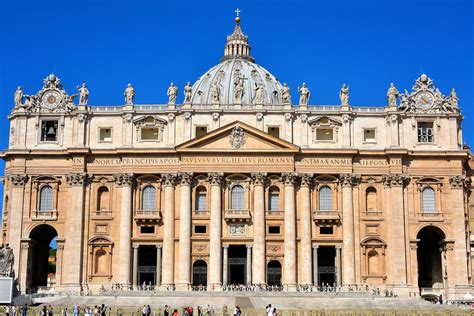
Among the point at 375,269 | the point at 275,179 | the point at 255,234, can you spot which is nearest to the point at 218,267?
the point at 255,234

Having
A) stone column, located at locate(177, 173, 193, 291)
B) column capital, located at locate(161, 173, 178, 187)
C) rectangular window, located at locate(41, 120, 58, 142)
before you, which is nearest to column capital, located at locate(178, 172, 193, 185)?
stone column, located at locate(177, 173, 193, 291)

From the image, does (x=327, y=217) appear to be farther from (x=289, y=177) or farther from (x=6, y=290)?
(x=6, y=290)

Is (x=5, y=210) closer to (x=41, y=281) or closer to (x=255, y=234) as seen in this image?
(x=41, y=281)

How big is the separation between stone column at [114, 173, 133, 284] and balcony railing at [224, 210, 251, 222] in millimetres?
9700

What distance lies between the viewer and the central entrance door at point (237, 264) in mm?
80750

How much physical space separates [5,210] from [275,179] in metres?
28.1

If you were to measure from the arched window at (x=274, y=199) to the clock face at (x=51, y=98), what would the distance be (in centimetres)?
2408

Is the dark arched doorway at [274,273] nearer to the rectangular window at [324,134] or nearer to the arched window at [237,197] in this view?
the arched window at [237,197]

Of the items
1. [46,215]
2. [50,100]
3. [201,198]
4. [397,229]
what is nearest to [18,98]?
[50,100]

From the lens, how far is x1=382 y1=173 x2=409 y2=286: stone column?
78500 mm

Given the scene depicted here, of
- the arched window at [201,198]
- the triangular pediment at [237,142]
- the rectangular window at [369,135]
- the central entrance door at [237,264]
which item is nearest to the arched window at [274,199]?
the triangular pediment at [237,142]

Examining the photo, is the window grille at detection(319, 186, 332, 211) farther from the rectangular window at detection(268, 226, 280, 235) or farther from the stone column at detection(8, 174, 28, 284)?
the stone column at detection(8, 174, 28, 284)

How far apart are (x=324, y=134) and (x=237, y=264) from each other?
16.0 m

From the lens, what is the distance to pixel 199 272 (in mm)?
79875
